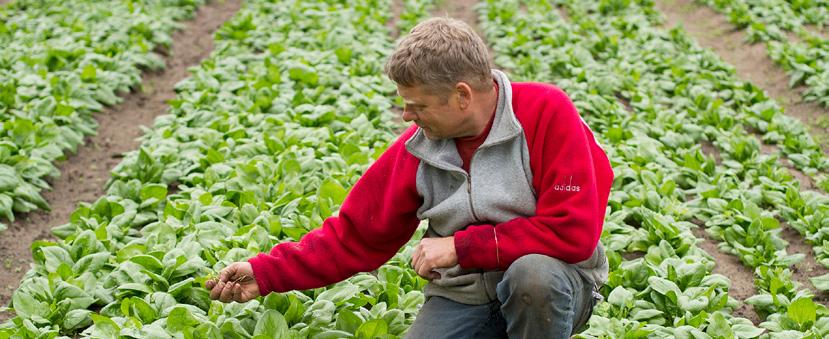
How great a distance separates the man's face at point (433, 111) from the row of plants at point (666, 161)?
1210 mm

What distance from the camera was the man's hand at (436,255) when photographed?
3.47 metres

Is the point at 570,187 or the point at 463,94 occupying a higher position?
the point at 463,94

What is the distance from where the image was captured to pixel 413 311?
4285mm

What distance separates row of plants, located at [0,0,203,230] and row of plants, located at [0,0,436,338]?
0.57m

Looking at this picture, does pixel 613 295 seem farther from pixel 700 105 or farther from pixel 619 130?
pixel 700 105

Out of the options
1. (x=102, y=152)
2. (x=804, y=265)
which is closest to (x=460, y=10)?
(x=102, y=152)

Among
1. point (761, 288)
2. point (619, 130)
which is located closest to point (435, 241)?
point (761, 288)

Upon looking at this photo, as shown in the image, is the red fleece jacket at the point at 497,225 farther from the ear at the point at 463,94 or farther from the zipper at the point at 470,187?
the ear at the point at 463,94

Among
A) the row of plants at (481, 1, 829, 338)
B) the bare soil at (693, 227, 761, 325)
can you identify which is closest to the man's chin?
the row of plants at (481, 1, 829, 338)

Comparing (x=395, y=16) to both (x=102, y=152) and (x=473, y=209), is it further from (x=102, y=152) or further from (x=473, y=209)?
(x=473, y=209)

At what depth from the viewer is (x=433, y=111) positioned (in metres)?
3.45

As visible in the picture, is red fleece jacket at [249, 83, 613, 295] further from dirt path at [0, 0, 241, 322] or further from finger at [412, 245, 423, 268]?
dirt path at [0, 0, 241, 322]

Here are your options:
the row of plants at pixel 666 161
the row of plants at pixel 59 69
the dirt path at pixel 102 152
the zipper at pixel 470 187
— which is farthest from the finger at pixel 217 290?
the row of plants at pixel 59 69

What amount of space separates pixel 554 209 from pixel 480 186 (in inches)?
Result: 12.2
